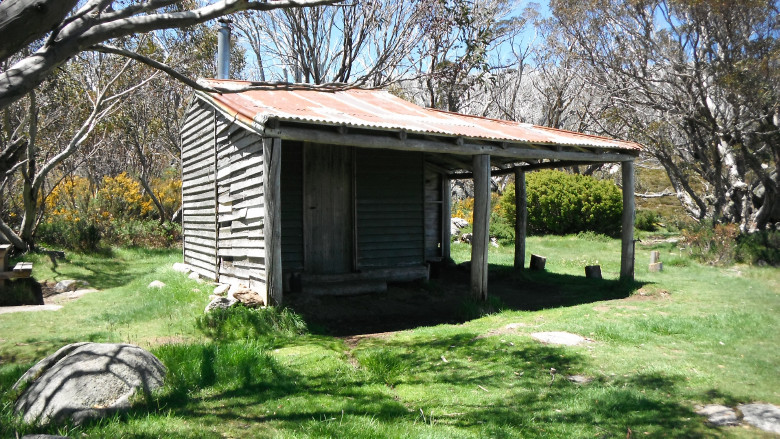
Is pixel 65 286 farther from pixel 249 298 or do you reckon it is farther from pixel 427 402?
pixel 427 402

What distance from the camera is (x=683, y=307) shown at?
29.3 ft

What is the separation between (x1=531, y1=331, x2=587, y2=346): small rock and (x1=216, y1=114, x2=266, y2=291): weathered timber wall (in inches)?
162

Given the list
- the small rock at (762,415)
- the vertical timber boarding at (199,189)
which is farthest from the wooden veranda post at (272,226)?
the small rock at (762,415)

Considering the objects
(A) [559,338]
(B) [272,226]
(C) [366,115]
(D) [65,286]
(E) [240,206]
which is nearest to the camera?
(A) [559,338]

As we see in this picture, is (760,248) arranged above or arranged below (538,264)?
above

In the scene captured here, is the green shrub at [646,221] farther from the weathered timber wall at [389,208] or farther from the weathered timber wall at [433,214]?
the weathered timber wall at [389,208]

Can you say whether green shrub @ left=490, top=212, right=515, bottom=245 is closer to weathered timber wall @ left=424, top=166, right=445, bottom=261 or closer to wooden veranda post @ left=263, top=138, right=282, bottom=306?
weathered timber wall @ left=424, top=166, right=445, bottom=261

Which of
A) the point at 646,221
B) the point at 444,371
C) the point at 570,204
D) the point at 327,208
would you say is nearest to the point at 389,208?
the point at 327,208

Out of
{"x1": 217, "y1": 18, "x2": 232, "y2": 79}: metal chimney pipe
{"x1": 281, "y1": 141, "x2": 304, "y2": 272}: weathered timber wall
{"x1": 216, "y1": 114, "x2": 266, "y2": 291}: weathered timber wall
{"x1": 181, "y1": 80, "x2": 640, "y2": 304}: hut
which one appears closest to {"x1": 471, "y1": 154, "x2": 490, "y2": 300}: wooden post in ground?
{"x1": 181, "y1": 80, "x2": 640, "y2": 304}: hut

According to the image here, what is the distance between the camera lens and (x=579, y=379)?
5438 mm

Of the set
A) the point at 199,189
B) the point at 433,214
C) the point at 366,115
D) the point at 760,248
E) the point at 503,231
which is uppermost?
the point at 366,115

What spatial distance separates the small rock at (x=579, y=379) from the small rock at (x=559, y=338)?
Result: 1.21 meters

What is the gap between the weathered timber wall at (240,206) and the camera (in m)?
8.67

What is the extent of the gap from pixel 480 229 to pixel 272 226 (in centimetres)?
377
